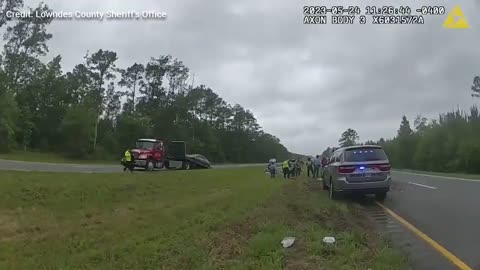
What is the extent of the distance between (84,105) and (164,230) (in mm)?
64990

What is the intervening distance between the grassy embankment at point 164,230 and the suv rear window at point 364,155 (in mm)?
1785

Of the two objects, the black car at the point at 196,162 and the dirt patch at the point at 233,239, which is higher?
the black car at the point at 196,162

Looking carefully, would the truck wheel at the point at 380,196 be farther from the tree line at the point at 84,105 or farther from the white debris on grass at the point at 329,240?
the tree line at the point at 84,105

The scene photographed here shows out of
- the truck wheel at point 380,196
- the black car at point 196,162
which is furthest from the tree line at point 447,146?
the truck wheel at point 380,196

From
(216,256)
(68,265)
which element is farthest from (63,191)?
(216,256)

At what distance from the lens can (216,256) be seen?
809cm

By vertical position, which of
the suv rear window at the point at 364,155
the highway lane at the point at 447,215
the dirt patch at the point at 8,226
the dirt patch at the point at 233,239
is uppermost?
the suv rear window at the point at 364,155

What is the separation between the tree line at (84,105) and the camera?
68.2m

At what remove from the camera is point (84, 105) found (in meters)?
72.8

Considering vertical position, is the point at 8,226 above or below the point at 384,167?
below

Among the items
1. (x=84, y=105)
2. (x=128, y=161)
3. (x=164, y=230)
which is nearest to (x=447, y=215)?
(x=164, y=230)

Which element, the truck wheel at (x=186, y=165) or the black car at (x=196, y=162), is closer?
the truck wheel at (x=186, y=165)

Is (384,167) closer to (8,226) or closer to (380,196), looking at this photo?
(380,196)

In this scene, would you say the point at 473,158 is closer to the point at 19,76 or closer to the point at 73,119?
the point at 73,119
